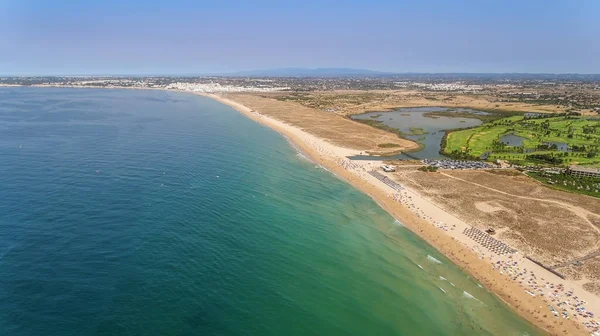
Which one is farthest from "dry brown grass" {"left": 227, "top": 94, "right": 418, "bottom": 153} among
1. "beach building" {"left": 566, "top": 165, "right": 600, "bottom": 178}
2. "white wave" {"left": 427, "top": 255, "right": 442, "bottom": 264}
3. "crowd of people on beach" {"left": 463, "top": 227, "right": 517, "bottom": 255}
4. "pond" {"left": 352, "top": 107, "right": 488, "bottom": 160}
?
"white wave" {"left": 427, "top": 255, "right": 442, "bottom": 264}

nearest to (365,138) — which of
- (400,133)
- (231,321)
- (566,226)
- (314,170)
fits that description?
(400,133)

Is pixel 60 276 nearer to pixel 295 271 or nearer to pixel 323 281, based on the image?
pixel 295 271

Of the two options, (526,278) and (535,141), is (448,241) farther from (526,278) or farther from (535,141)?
(535,141)

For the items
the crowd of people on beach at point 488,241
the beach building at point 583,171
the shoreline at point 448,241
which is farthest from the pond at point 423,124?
the crowd of people on beach at point 488,241

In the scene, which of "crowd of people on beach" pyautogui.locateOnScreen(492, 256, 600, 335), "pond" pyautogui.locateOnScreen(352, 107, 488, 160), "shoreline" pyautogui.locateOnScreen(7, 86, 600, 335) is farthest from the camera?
"pond" pyautogui.locateOnScreen(352, 107, 488, 160)

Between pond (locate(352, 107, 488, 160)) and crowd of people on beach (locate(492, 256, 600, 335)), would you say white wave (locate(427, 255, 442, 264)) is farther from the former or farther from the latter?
pond (locate(352, 107, 488, 160))

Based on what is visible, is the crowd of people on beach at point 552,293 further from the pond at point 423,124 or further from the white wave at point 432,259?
the pond at point 423,124
